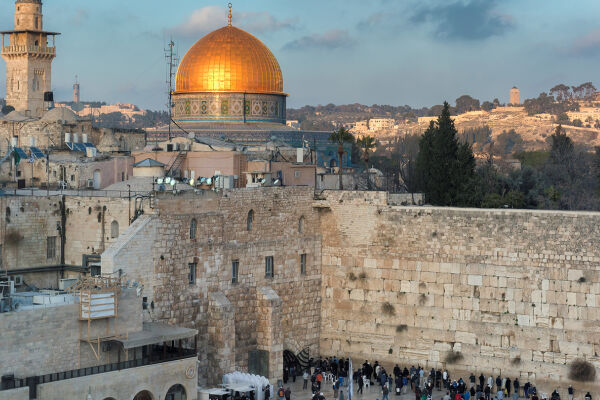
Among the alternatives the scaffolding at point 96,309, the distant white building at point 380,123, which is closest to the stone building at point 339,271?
the scaffolding at point 96,309

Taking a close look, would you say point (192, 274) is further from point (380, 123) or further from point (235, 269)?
point (380, 123)

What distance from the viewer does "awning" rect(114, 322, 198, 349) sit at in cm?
2241

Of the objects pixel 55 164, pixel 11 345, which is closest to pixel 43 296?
pixel 11 345

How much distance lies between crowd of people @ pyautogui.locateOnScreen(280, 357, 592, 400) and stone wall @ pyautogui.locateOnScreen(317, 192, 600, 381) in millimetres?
374

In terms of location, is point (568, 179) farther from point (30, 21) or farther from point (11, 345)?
point (11, 345)

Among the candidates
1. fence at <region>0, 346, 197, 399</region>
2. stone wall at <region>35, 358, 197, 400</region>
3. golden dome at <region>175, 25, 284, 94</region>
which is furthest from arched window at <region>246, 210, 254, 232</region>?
golden dome at <region>175, 25, 284, 94</region>

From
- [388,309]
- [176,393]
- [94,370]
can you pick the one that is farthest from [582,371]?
[94,370]

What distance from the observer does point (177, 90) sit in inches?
1783

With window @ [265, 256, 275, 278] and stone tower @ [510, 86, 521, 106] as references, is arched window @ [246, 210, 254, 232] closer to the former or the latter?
window @ [265, 256, 275, 278]

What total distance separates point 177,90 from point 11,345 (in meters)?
25.6

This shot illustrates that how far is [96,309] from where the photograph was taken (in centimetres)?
2184

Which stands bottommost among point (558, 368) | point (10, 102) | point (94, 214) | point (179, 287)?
point (558, 368)

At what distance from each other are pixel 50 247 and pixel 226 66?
17.8 metres

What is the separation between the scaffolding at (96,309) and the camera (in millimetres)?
21750
